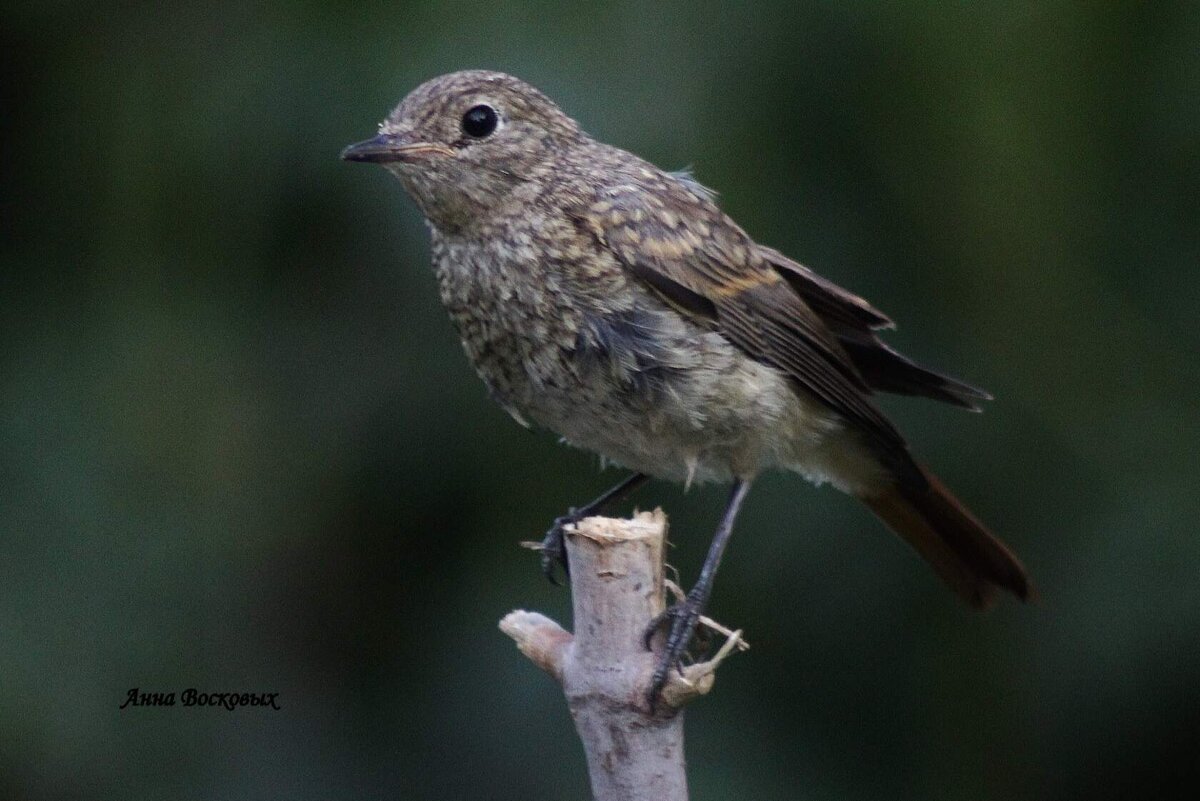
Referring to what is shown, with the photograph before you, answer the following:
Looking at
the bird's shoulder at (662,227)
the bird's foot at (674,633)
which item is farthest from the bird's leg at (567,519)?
the bird's shoulder at (662,227)

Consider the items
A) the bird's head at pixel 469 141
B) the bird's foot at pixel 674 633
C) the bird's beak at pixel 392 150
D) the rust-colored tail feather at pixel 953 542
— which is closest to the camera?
the bird's foot at pixel 674 633

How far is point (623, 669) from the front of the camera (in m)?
2.69

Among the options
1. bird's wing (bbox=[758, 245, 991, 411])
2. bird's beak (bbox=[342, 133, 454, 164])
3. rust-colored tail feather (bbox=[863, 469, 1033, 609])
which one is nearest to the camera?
bird's beak (bbox=[342, 133, 454, 164])

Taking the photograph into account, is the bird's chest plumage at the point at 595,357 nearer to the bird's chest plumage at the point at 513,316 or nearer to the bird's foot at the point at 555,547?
the bird's chest plumage at the point at 513,316

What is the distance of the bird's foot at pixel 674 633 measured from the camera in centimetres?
266

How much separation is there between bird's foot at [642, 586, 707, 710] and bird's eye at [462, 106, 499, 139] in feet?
3.21

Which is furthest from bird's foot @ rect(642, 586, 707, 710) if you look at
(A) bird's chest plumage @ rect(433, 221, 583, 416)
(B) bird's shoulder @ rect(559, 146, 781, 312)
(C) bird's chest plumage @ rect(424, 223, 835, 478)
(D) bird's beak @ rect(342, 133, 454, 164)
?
(D) bird's beak @ rect(342, 133, 454, 164)

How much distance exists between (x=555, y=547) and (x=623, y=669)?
879mm

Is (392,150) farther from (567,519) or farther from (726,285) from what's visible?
(567,519)

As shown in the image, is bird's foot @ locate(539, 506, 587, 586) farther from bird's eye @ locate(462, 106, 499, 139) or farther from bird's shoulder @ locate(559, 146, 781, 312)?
bird's eye @ locate(462, 106, 499, 139)

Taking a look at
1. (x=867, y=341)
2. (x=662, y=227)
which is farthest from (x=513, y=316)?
(x=867, y=341)

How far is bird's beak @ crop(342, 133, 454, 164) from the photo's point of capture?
3.16 metres

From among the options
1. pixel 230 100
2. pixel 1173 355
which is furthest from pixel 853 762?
pixel 230 100

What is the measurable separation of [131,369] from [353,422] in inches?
18.9
